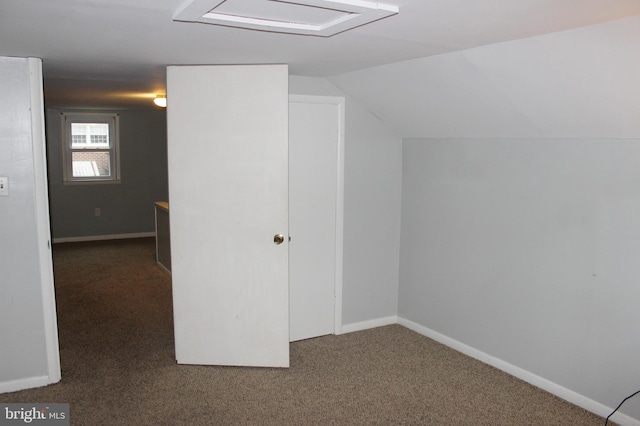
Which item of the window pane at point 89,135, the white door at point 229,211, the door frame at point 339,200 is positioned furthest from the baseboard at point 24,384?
the window pane at point 89,135

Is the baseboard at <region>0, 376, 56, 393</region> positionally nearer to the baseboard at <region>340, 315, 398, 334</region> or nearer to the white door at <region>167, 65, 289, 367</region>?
the white door at <region>167, 65, 289, 367</region>

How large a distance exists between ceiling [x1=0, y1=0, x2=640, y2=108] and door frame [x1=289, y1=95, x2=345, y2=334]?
241mm

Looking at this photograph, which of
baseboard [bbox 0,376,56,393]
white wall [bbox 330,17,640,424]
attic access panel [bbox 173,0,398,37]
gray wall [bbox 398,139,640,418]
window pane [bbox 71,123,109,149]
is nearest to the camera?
attic access panel [bbox 173,0,398,37]

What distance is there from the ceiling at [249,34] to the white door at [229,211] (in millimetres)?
234

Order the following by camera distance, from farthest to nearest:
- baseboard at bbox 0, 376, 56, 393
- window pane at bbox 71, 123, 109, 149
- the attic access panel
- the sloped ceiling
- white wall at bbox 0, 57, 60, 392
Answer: window pane at bbox 71, 123, 109, 149, baseboard at bbox 0, 376, 56, 393, white wall at bbox 0, 57, 60, 392, the sloped ceiling, the attic access panel

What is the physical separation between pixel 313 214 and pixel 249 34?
6.18ft

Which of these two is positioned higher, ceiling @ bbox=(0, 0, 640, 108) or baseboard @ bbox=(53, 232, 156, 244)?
ceiling @ bbox=(0, 0, 640, 108)

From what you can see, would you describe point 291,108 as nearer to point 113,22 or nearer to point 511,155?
point 511,155

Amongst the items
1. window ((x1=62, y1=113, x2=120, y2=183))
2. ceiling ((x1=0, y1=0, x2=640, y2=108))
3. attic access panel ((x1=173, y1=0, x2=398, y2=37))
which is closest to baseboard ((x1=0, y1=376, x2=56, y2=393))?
ceiling ((x1=0, y1=0, x2=640, y2=108))

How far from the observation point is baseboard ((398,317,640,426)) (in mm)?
3061

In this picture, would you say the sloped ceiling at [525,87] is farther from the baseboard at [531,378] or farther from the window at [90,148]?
the window at [90,148]

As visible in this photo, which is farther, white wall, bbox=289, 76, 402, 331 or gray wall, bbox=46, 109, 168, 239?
gray wall, bbox=46, 109, 168, 239

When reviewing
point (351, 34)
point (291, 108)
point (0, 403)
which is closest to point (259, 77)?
point (291, 108)

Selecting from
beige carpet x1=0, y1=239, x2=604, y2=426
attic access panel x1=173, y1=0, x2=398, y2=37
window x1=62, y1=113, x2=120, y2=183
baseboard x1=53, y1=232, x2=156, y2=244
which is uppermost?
attic access panel x1=173, y1=0, x2=398, y2=37
